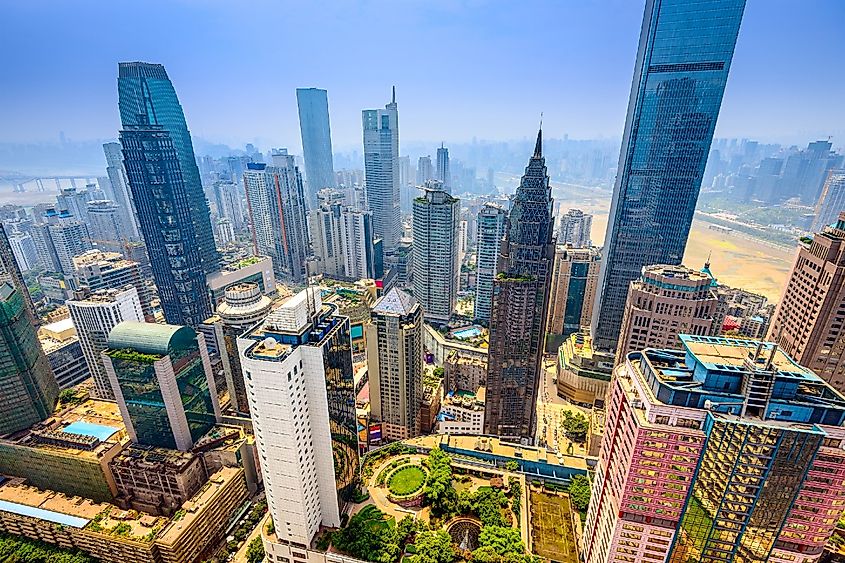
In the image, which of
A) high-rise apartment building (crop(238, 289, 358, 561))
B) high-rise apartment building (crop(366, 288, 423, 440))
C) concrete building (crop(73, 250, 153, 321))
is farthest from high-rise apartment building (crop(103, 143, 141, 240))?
high-rise apartment building (crop(238, 289, 358, 561))

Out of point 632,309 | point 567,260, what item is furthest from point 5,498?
point 567,260

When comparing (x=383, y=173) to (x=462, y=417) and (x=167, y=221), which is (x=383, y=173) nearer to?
(x=167, y=221)

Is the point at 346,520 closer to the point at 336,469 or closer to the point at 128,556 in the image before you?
the point at 336,469

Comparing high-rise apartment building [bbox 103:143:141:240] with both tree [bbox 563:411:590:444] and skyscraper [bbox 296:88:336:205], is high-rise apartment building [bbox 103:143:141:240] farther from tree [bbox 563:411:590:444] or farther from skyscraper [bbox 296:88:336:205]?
tree [bbox 563:411:590:444]

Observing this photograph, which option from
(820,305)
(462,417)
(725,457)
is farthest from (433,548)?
(820,305)

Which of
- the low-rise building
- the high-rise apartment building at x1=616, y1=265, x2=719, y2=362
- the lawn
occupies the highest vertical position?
the high-rise apartment building at x1=616, y1=265, x2=719, y2=362

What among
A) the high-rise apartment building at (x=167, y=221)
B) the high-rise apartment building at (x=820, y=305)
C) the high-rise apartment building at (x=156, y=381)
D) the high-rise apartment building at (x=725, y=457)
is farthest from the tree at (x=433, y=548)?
the high-rise apartment building at (x=167, y=221)
